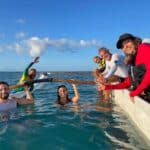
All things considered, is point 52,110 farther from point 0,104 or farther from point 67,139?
point 67,139

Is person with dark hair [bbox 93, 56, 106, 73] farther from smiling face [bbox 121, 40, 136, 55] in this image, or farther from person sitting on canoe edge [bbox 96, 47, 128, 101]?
smiling face [bbox 121, 40, 136, 55]

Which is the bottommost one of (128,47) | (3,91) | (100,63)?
(3,91)

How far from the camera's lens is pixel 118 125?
10.4m

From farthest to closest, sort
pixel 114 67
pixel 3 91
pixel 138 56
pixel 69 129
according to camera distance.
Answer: pixel 114 67 → pixel 3 91 → pixel 69 129 → pixel 138 56

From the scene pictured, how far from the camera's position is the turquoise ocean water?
8219mm

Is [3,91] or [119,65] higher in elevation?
[119,65]

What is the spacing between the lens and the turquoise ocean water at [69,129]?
8.22 meters

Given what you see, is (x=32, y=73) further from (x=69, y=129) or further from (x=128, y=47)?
(x=128, y=47)

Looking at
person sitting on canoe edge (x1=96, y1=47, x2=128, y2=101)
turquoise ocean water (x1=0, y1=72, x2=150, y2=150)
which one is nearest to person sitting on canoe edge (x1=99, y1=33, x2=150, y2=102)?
turquoise ocean water (x1=0, y1=72, x2=150, y2=150)

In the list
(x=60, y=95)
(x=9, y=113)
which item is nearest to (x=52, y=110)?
(x=60, y=95)

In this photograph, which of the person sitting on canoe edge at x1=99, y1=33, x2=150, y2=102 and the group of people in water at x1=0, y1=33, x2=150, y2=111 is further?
the group of people in water at x1=0, y1=33, x2=150, y2=111

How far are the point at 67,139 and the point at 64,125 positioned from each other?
1844mm

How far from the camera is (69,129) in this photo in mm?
10078

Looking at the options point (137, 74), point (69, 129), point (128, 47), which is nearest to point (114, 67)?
point (69, 129)
